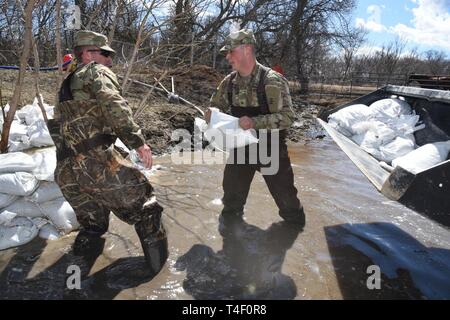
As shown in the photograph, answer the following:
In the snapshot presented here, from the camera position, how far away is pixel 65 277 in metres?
2.68

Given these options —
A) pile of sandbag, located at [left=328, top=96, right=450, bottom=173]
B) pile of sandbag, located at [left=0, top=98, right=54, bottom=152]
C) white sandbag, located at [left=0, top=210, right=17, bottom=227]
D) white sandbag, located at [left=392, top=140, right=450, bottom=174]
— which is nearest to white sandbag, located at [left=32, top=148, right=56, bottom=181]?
white sandbag, located at [left=0, top=210, right=17, bottom=227]

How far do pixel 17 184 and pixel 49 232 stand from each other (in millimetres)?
485

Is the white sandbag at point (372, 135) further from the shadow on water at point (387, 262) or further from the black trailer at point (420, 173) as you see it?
the shadow on water at point (387, 262)

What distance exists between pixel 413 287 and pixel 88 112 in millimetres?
2656

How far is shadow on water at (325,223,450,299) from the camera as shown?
269 centimetres

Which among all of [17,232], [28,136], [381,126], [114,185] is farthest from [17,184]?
[381,126]

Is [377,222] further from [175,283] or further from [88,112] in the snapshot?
[88,112]

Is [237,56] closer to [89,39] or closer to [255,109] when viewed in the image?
[255,109]

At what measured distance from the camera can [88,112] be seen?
259cm

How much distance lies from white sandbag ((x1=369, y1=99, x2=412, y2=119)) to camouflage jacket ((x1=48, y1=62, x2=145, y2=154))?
3414 millimetres

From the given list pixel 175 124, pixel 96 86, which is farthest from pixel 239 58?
pixel 175 124

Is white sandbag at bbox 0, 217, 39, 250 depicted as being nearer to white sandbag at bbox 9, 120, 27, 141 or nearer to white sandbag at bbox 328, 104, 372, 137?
white sandbag at bbox 9, 120, 27, 141

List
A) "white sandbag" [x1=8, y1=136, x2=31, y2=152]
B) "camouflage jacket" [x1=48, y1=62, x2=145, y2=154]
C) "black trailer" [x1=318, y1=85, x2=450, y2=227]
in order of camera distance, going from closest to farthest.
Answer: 1. "black trailer" [x1=318, y1=85, x2=450, y2=227]
2. "camouflage jacket" [x1=48, y1=62, x2=145, y2=154]
3. "white sandbag" [x1=8, y1=136, x2=31, y2=152]

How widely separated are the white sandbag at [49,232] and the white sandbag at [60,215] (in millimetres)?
41
